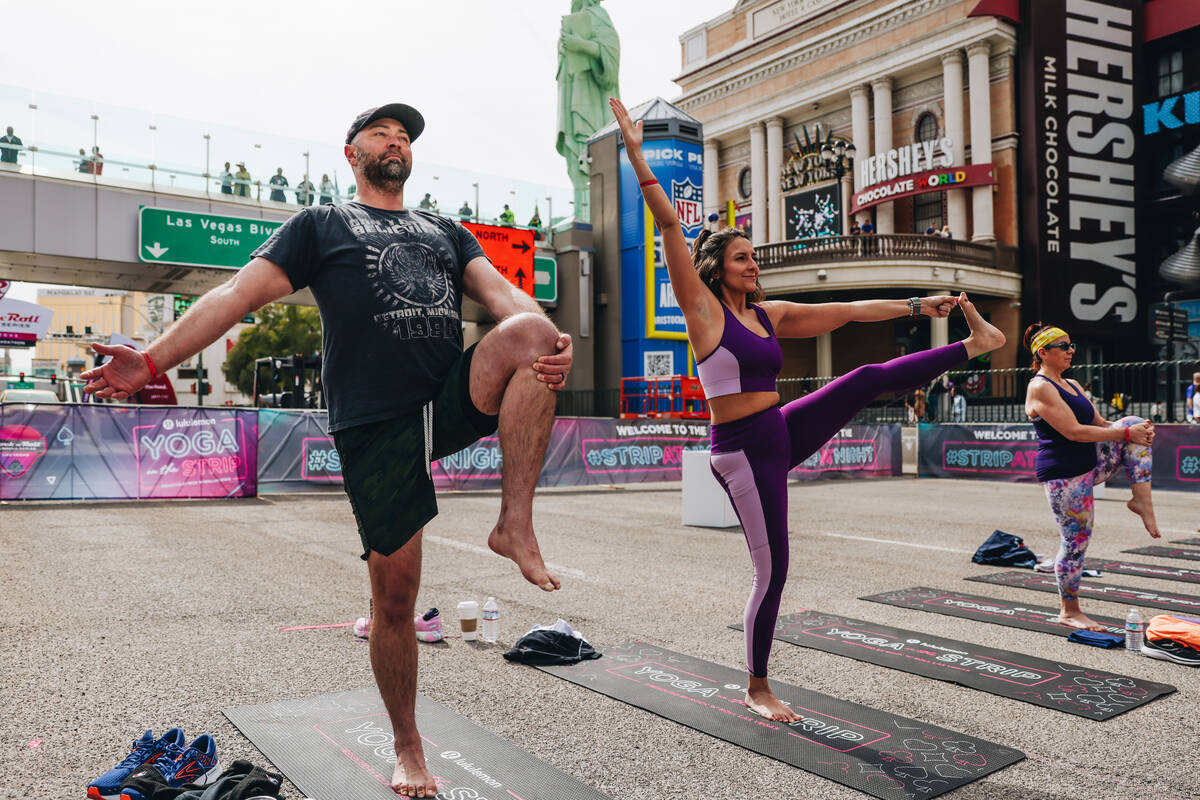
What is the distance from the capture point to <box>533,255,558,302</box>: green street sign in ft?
86.1

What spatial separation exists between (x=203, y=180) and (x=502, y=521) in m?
22.2

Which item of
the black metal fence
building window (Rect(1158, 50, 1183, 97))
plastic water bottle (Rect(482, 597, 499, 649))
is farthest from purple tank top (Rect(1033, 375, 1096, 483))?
building window (Rect(1158, 50, 1183, 97))

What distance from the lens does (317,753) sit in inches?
141

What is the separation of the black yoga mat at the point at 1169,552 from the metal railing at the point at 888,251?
21257 mm

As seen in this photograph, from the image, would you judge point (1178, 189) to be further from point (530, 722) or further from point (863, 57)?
point (530, 722)

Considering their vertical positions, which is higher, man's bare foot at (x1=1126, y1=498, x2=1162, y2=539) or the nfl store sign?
the nfl store sign

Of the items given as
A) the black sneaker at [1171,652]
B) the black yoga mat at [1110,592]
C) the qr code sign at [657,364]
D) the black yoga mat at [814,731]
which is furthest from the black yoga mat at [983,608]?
the qr code sign at [657,364]

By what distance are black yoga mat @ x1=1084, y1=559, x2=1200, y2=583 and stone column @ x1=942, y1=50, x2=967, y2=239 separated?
89.9 feet

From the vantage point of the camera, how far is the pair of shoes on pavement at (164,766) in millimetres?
2986

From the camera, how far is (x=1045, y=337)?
19.6 feet

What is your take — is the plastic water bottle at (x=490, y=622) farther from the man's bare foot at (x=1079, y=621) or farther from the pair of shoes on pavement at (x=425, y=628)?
the man's bare foot at (x=1079, y=621)

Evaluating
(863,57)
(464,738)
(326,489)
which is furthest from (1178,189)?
(464,738)

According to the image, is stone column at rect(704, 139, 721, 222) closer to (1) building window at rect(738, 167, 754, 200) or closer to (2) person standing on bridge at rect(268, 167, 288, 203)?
(1) building window at rect(738, 167, 754, 200)

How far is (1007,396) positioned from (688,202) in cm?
1086
